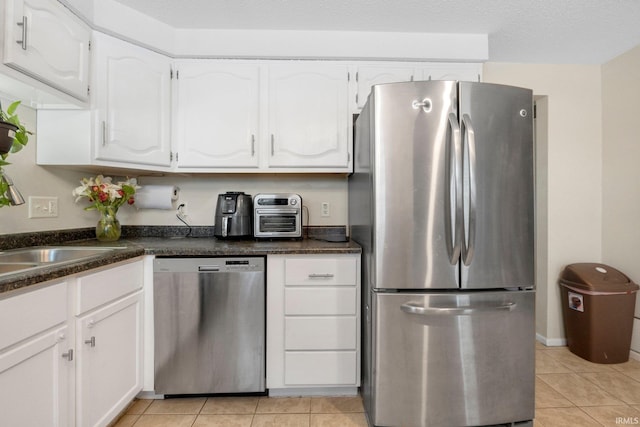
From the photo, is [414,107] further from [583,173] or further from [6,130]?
[583,173]

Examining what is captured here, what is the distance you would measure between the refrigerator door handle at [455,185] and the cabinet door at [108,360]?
5.41ft

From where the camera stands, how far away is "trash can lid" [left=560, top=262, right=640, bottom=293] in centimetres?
212

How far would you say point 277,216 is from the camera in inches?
81.4

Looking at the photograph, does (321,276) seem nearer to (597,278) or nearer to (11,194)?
(11,194)

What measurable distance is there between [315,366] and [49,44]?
2.13m

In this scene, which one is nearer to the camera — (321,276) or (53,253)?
(53,253)

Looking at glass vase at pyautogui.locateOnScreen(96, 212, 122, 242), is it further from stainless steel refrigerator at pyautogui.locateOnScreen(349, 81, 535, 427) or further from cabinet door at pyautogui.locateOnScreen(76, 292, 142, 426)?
stainless steel refrigerator at pyautogui.locateOnScreen(349, 81, 535, 427)

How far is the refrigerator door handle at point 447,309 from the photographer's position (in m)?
1.42

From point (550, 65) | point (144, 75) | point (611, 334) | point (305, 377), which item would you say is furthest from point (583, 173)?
point (144, 75)

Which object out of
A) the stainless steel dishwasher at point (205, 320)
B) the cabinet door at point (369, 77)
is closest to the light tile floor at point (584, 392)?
the stainless steel dishwasher at point (205, 320)

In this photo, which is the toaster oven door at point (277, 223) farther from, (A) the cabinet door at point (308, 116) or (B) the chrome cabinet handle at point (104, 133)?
(B) the chrome cabinet handle at point (104, 133)

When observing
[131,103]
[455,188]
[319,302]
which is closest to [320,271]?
[319,302]

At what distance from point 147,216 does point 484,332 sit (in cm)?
234

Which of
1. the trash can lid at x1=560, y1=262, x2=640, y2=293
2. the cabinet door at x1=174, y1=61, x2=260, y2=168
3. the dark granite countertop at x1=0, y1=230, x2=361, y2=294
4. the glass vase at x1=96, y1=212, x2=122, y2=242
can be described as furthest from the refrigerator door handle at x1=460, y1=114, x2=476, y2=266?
the glass vase at x1=96, y1=212, x2=122, y2=242
